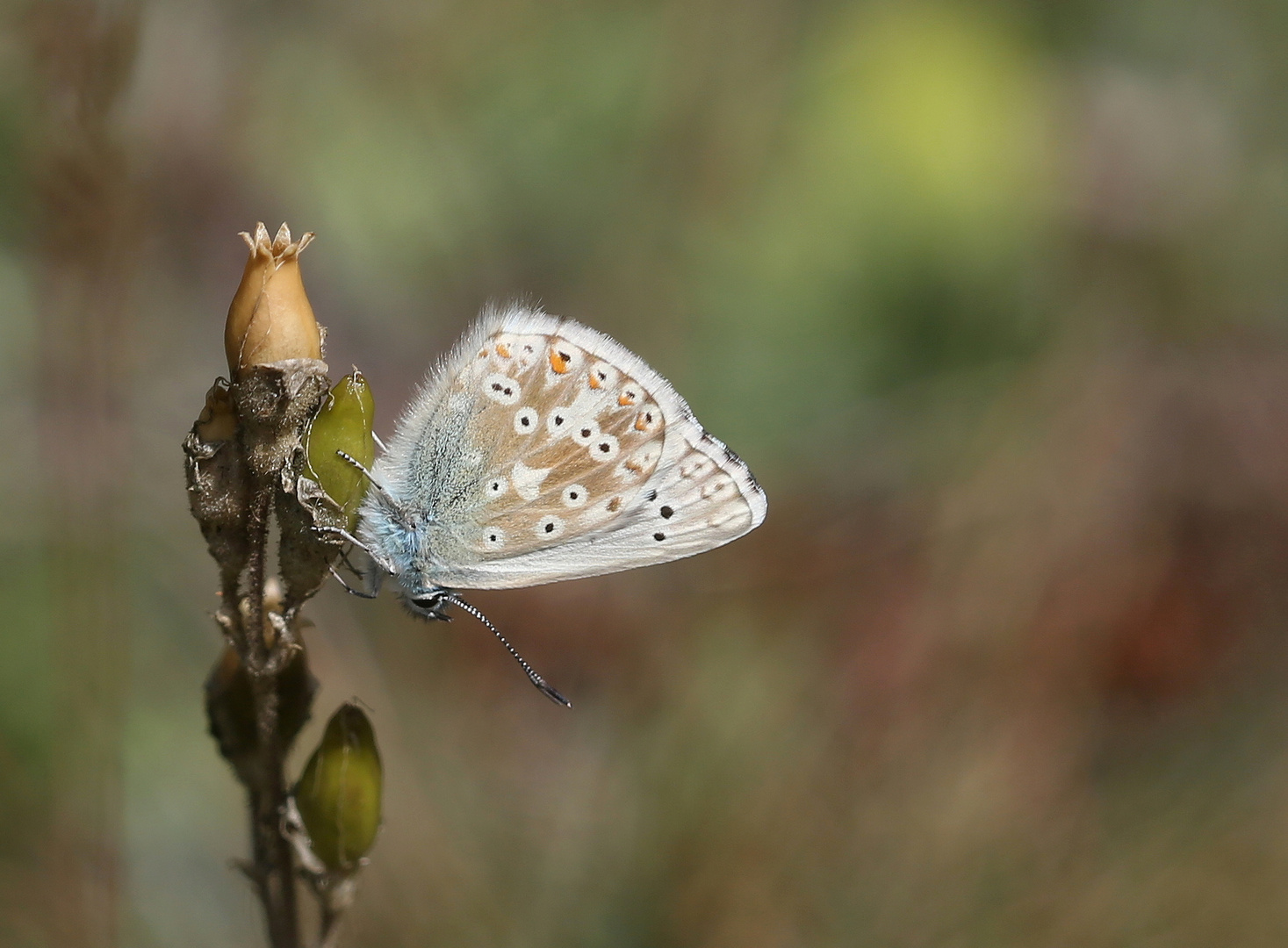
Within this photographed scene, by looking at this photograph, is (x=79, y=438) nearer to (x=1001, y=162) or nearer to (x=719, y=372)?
(x=719, y=372)

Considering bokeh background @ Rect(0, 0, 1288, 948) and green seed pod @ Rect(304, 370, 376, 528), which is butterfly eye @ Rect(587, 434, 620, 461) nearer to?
green seed pod @ Rect(304, 370, 376, 528)

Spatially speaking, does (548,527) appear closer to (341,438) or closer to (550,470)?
(550,470)

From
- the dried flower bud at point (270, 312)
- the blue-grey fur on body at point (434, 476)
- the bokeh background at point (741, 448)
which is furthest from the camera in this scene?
the bokeh background at point (741, 448)

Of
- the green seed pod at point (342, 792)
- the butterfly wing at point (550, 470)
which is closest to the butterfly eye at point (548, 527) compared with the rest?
the butterfly wing at point (550, 470)

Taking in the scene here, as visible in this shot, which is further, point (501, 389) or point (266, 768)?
point (501, 389)

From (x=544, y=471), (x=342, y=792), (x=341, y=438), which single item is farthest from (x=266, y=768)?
(x=544, y=471)

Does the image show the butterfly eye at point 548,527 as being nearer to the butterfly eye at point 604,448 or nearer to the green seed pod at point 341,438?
the butterfly eye at point 604,448
